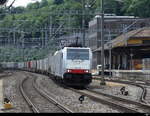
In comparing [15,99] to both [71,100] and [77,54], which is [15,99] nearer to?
[71,100]

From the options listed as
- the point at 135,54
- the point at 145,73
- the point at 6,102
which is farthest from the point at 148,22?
the point at 6,102

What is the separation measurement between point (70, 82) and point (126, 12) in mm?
75360

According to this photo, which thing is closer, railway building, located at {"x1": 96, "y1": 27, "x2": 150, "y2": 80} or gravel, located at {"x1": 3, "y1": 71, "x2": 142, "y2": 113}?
gravel, located at {"x1": 3, "y1": 71, "x2": 142, "y2": 113}

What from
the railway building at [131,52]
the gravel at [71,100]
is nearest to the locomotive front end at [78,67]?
the gravel at [71,100]

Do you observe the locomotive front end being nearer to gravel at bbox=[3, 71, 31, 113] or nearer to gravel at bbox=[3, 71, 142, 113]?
gravel at bbox=[3, 71, 142, 113]

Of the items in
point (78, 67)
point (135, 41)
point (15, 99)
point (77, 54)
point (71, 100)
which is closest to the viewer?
point (71, 100)

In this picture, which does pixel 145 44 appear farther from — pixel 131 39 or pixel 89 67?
pixel 89 67

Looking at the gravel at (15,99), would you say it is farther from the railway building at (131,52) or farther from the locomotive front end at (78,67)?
the railway building at (131,52)

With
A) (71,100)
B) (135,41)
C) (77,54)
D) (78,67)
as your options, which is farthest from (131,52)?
(71,100)

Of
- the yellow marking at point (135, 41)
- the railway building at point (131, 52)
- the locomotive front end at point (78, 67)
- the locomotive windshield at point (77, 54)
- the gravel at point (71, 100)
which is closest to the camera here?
the gravel at point (71, 100)

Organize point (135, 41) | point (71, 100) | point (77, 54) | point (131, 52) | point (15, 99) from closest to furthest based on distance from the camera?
point (71, 100) < point (15, 99) < point (77, 54) < point (131, 52) < point (135, 41)

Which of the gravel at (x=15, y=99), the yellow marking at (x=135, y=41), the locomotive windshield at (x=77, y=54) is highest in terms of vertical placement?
the yellow marking at (x=135, y=41)

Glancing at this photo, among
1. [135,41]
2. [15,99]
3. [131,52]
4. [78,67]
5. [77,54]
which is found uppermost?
[135,41]

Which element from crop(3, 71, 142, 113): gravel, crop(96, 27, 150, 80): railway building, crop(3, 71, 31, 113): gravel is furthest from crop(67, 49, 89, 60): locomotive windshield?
crop(96, 27, 150, 80): railway building
